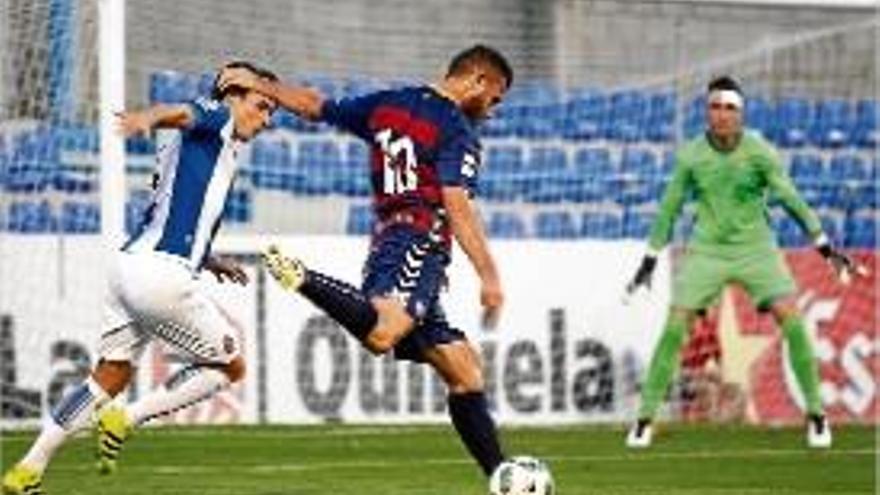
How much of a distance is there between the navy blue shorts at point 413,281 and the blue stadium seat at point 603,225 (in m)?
10.0

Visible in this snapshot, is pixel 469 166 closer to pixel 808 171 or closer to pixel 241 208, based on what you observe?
pixel 241 208

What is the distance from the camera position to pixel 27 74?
19.5 metres

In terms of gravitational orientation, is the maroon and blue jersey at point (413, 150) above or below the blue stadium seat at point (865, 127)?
below

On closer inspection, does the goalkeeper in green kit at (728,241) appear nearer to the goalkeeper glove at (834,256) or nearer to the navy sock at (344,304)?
the goalkeeper glove at (834,256)

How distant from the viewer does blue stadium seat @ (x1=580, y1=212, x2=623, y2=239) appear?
22.6 meters

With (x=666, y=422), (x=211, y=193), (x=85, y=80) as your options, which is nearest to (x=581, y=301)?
(x=666, y=422)

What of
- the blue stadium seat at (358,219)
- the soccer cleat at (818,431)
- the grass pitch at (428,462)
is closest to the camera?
the grass pitch at (428,462)

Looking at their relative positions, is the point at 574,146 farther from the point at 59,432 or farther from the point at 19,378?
the point at 59,432

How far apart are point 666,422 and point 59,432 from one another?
364 inches

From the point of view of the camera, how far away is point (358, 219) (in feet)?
73.6

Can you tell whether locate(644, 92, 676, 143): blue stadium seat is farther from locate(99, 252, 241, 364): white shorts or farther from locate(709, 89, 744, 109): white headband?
locate(99, 252, 241, 364): white shorts

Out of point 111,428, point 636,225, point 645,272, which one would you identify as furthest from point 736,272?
point 111,428

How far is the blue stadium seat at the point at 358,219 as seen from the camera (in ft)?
73.2

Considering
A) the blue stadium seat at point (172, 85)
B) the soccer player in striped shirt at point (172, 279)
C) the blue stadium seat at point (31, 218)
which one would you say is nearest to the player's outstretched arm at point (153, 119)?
the soccer player in striped shirt at point (172, 279)
